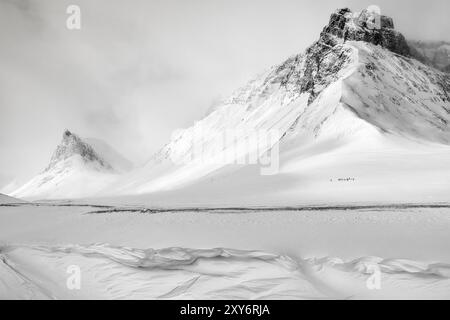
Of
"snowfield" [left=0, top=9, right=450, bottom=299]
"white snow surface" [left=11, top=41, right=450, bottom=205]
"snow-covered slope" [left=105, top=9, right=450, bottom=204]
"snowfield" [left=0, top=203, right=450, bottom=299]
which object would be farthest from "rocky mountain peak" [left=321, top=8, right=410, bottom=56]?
"snowfield" [left=0, top=203, right=450, bottom=299]

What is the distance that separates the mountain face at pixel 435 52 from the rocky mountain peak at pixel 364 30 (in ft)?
109

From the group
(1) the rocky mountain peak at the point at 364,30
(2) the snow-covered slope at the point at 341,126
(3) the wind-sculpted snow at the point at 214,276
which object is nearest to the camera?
(3) the wind-sculpted snow at the point at 214,276

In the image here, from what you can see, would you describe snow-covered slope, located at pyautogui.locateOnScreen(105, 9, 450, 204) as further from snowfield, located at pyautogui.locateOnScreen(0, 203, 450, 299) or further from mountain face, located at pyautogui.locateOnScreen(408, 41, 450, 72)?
mountain face, located at pyautogui.locateOnScreen(408, 41, 450, 72)

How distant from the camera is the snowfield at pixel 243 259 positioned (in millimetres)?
9969

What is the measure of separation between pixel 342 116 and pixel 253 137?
41099 mm

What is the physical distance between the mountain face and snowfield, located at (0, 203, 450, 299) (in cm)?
15972

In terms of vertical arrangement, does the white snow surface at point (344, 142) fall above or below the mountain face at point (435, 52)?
below

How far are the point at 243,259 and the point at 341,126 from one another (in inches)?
2494

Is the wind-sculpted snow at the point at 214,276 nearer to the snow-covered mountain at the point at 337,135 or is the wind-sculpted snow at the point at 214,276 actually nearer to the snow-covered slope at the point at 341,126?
the snow-covered mountain at the point at 337,135

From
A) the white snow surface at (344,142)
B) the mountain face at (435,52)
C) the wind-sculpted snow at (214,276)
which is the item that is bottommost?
the wind-sculpted snow at (214,276)

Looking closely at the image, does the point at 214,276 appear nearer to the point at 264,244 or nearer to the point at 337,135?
the point at 264,244

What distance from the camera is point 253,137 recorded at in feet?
369

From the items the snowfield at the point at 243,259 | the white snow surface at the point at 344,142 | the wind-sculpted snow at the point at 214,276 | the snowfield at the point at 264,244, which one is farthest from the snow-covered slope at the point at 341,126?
the wind-sculpted snow at the point at 214,276
